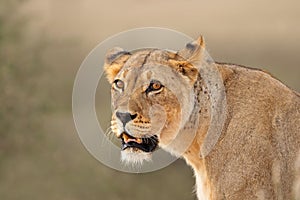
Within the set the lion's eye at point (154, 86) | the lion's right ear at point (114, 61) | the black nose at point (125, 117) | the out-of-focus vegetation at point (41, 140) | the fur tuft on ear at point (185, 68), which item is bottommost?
the black nose at point (125, 117)

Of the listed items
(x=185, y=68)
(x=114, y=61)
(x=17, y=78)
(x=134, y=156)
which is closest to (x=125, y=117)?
(x=134, y=156)

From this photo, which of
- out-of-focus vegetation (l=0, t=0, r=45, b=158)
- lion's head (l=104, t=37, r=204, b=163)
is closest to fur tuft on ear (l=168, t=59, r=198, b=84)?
lion's head (l=104, t=37, r=204, b=163)

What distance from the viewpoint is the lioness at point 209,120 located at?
610 cm

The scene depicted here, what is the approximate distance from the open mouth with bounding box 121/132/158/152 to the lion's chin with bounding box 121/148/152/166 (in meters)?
0.02

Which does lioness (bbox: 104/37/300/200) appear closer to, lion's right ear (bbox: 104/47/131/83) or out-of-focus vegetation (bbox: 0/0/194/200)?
lion's right ear (bbox: 104/47/131/83)

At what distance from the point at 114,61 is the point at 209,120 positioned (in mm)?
630

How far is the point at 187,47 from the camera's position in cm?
635

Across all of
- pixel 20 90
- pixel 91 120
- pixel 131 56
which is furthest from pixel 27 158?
pixel 131 56

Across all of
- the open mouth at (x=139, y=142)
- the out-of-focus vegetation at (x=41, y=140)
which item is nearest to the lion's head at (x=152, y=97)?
the open mouth at (x=139, y=142)

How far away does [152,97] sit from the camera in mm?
6129

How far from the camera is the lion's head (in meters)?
6.09

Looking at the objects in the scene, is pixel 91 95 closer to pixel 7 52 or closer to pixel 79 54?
pixel 7 52

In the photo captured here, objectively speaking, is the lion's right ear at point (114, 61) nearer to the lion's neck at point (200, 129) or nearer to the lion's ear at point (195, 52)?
the lion's ear at point (195, 52)

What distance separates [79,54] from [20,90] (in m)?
1.55
